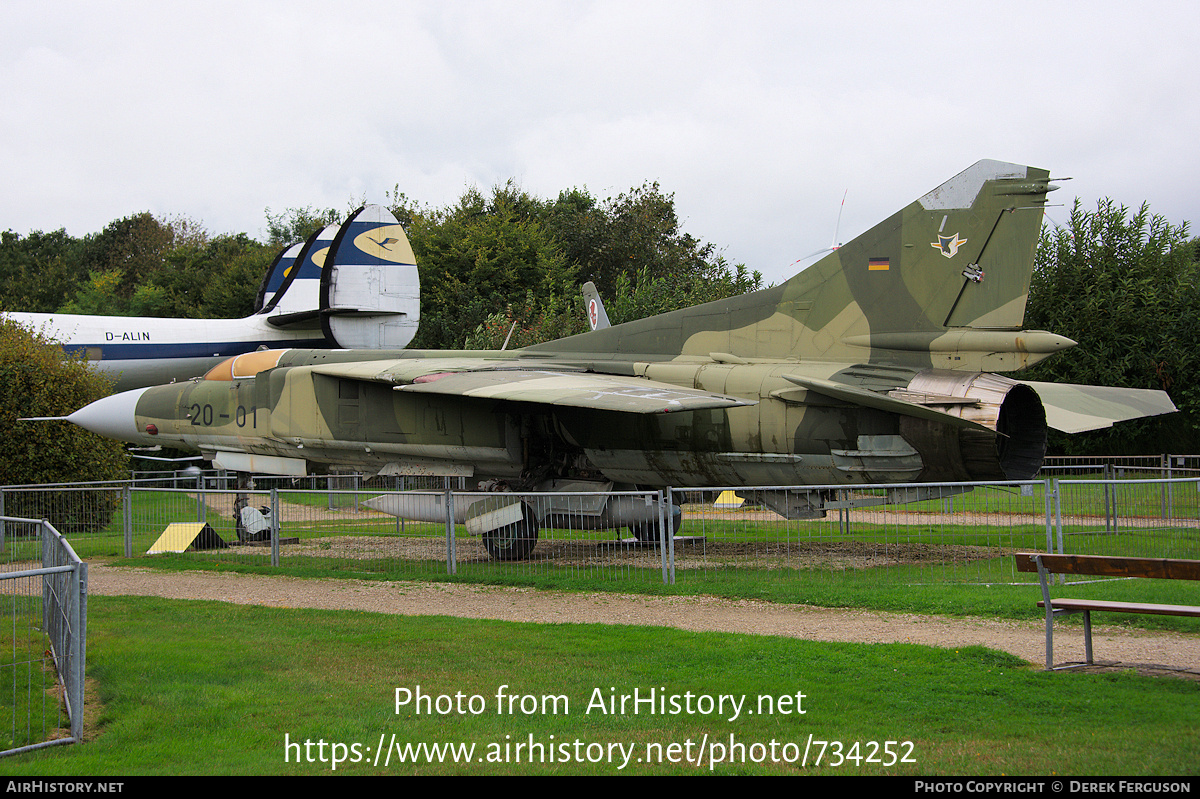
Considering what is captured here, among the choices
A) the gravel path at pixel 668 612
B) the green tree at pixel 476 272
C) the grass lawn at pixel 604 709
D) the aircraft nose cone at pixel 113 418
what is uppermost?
the green tree at pixel 476 272

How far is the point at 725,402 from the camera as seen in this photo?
9.83 metres

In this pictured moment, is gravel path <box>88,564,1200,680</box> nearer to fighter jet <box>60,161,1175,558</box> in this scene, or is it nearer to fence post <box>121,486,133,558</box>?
fence post <box>121,486,133,558</box>

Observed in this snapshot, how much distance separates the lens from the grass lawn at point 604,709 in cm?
464

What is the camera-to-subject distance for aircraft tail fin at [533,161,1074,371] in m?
11.1

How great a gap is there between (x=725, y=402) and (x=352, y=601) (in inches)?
185

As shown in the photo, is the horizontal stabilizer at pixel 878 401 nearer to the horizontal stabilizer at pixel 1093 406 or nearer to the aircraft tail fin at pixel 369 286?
the horizontal stabilizer at pixel 1093 406

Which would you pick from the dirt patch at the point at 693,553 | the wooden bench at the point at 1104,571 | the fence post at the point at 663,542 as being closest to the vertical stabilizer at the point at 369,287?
the dirt patch at the point at 693,553

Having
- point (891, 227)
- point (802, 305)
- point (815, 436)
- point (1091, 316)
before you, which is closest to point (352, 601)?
point (815, 436)

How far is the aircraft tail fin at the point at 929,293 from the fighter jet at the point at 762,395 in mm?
22

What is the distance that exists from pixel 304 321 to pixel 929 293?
1614 cm

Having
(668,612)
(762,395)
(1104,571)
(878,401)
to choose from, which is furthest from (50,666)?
(878,401)

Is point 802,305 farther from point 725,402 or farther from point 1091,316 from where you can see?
point 1091,316

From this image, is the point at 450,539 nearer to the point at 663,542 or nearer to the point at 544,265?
the point at 663,542

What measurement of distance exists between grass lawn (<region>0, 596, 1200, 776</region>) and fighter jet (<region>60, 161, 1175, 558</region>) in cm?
367
